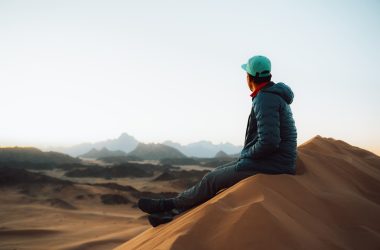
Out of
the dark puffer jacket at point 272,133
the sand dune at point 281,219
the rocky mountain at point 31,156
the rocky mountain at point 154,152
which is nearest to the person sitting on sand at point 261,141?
the dark puffer jacket at point 272,133

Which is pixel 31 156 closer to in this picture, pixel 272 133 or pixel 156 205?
pixel 156 205

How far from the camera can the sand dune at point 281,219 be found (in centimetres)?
195

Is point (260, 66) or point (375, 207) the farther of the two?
point (260, 66)

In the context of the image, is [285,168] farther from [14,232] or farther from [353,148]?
[14,232]

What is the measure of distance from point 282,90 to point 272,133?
46 centimetres

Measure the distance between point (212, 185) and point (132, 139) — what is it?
5715 inches

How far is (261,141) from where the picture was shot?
8.69 ft

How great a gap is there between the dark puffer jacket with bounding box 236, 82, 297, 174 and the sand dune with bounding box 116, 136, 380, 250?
0.16 meters

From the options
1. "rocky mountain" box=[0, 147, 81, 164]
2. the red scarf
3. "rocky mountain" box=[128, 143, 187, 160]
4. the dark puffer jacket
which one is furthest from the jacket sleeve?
"rocky mountain" box=[128, 143, 187, 160]

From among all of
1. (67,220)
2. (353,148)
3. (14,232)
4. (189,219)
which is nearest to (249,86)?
(189,219)

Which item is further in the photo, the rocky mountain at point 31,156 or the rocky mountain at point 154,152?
the rocky mountain at point 154,152

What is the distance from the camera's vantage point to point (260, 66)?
2975mm

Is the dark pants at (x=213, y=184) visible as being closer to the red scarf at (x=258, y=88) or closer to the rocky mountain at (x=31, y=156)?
the red scarf at (x=258, y=88)

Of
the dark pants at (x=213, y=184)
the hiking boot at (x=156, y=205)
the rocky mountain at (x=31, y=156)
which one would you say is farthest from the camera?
the rocky mountain at (x=31, y=156)
